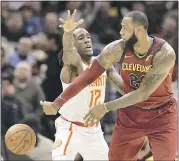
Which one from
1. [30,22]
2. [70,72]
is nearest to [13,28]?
[30,22]

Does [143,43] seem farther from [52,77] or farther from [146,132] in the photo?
[52,77]

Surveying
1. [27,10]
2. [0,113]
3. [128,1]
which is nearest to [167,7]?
[128,1]

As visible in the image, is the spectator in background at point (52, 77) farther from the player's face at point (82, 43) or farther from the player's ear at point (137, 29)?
the player's ear at point (137, 29)

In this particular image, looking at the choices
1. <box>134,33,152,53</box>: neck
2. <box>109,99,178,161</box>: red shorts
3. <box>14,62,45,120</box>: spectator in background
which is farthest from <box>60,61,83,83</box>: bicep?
<box>14,62,45,120</box>: spectator in background

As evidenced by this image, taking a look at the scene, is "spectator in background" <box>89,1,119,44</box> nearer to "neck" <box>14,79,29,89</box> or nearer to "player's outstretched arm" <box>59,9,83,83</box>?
"neck" <box>14,79,29,89</box>

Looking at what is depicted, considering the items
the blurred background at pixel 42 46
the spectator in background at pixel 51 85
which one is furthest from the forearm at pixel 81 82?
the spectator in background at pixel 51 85

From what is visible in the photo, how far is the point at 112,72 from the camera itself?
6.41 meters

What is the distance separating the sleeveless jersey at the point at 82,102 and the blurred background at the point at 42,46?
5.26 feet

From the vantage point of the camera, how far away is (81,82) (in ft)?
19.1

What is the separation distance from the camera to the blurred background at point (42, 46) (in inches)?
328

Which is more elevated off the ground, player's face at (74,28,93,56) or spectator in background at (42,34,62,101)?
player's face at (74,28,93,56)

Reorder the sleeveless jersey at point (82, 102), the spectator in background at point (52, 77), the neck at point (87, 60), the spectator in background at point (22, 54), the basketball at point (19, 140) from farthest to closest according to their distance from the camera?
the spectator in background at point (22, 54) → the spectator in background at point (52, 77) → the neck at point (87, 60) → the sleeveless jersey at point (82, 102) → the basketball at point (19, 140)

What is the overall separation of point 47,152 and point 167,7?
4.28 metres

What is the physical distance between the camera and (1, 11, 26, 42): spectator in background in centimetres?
1030
